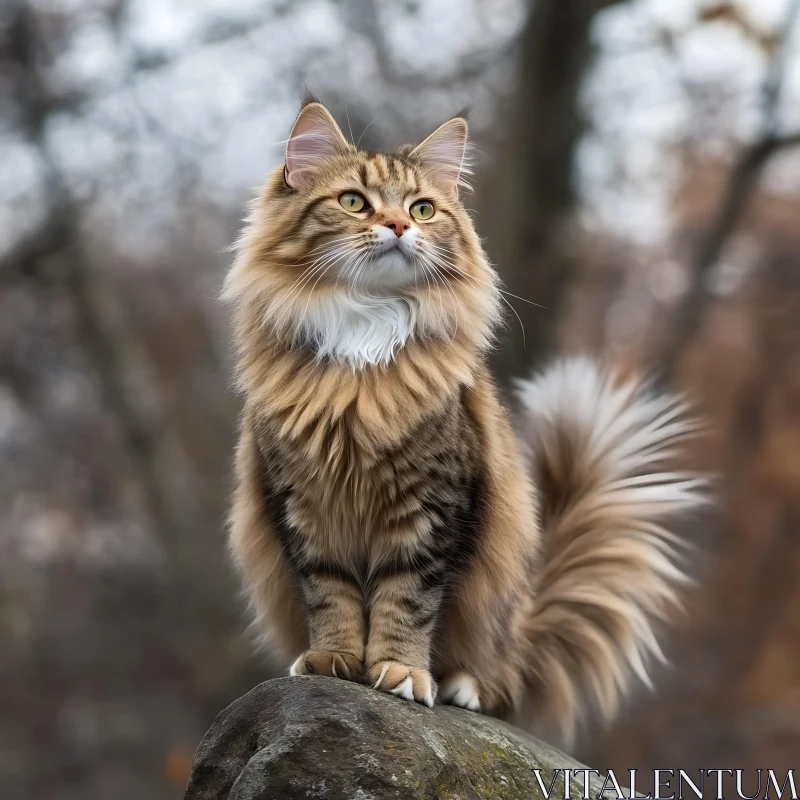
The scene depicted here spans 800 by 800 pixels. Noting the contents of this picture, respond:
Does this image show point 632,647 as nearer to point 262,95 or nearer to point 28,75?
point 262,95

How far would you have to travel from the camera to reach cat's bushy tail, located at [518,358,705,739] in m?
3.84

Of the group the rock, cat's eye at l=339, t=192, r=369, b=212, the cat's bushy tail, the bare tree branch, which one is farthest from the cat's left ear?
the bare tree branch

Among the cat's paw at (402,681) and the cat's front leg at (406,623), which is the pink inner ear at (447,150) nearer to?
the cat's front leg at (406,623)

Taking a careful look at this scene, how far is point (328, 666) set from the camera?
3.05m

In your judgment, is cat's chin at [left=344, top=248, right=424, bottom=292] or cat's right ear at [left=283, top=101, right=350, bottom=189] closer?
cat's chin at [left=344, top=248, right=424, bottom=292]

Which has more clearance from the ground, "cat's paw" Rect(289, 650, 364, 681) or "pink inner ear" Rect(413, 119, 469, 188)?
"pink inner ear" Rect(413, 119, 469, 188)

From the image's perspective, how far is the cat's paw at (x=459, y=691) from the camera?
11.0 feet

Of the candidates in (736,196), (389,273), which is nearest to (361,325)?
(389,273)

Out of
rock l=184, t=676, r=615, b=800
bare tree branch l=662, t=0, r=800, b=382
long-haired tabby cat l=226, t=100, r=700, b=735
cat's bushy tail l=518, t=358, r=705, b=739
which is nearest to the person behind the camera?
rock l=184, t=676, r=615, b=800

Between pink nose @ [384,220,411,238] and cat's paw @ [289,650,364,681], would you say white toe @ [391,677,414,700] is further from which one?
pink nose @ [384,220,411,238]

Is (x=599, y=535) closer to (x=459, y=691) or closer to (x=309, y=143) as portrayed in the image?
(x=459, y=691)

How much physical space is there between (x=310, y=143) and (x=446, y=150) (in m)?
0.47

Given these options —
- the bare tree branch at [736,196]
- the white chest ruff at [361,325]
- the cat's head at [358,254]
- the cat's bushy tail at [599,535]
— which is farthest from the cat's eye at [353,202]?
the bare tree branch at [736,196]

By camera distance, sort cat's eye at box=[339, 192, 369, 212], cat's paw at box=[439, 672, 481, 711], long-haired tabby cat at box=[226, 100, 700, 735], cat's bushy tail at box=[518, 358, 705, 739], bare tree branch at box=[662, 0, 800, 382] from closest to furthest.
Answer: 1. long-haired tabby cat at box=[226, 100, 700, 735]
2. cat's eye at box=[339, 192, 369, 212]
3. cat's paw at box=[439, 672, 481, 711]
4. cat's bushy tail at box=[518, 358, 705, 739]
5. bare tree branch at box=[662, 0, 800, 382]
